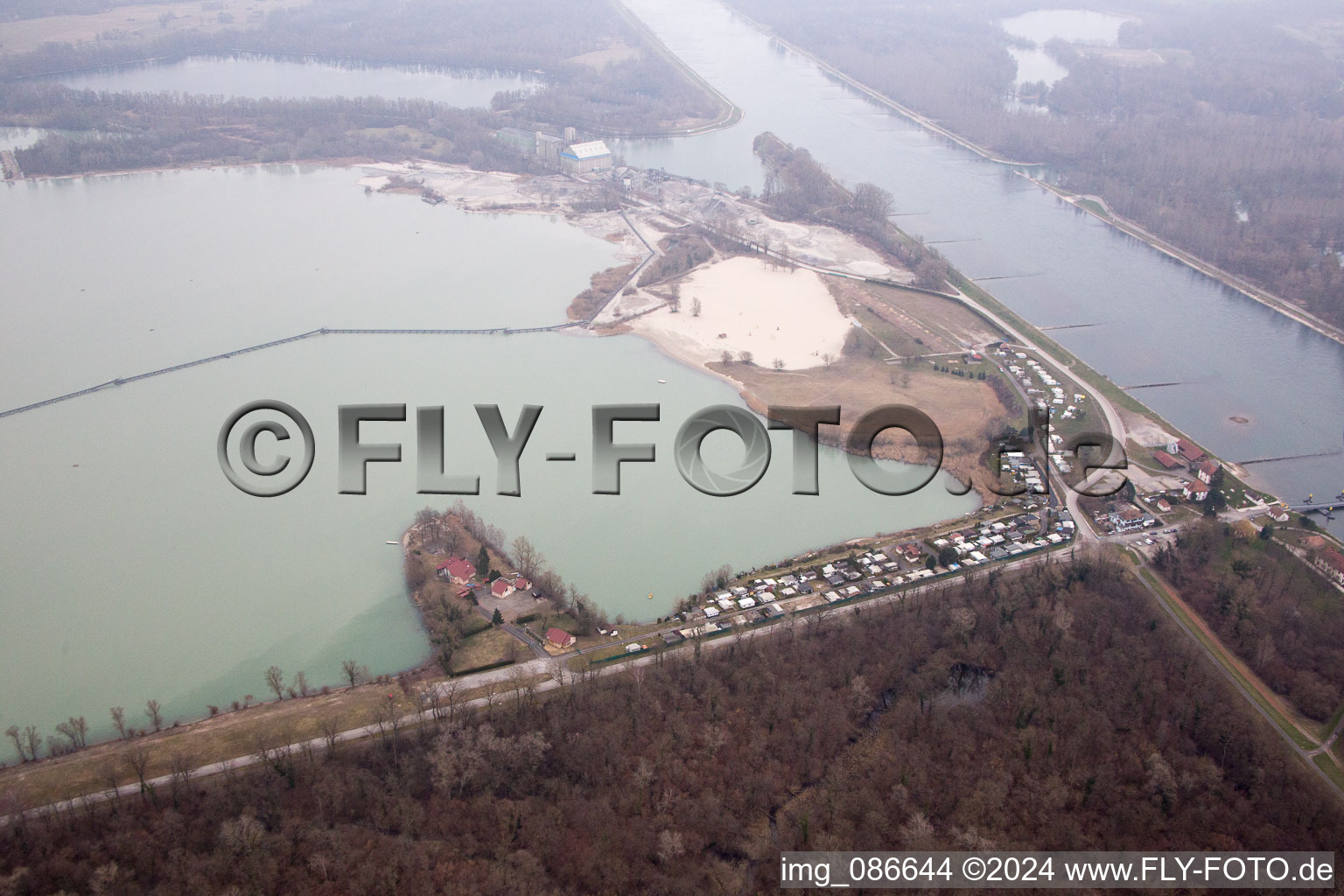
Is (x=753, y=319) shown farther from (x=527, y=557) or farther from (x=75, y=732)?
(x=75, y=732)

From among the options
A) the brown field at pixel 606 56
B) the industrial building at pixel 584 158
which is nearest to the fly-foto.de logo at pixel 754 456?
the industrial building at pixel 584 158

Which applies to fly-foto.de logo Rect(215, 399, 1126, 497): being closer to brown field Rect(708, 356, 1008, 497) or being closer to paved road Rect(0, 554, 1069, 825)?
brown field Rect(708, 356, 1008, 497)

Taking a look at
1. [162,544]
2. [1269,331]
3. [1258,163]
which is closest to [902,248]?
[1269,331]

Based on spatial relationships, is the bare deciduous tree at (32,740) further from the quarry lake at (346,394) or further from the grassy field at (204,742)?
the quarry lake at (346,394)

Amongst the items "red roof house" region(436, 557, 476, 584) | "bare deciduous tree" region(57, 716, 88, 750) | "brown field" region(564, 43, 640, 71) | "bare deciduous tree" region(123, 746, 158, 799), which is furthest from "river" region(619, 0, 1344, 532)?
"bare deciduous tree" region(57, 716, 88, 750)

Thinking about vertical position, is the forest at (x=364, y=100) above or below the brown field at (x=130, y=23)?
below
